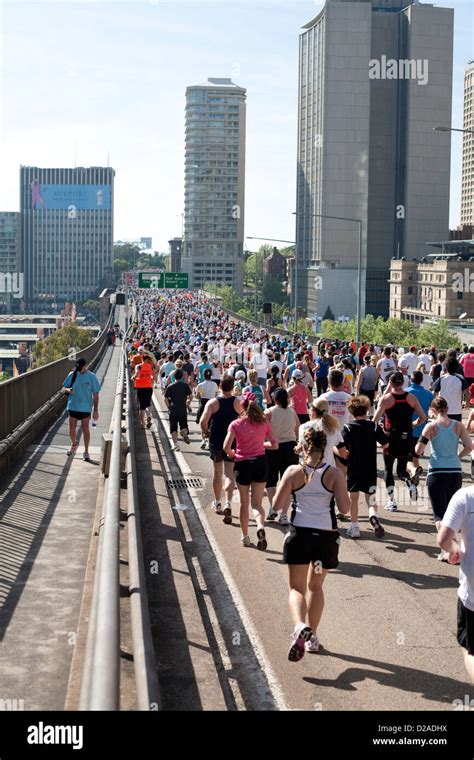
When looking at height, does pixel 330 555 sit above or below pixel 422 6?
below

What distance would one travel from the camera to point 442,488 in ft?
36.7

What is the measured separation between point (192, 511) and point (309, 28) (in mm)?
174203

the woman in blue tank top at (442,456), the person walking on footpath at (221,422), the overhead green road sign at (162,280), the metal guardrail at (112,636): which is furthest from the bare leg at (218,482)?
the overhead green road sign at (162,280)

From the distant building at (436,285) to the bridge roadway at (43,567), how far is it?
437ft

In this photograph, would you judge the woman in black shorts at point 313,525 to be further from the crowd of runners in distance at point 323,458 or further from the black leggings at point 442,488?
the black leggings at point 442,488

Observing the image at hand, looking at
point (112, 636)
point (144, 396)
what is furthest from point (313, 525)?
point (144, 396)

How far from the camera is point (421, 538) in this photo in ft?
40.2

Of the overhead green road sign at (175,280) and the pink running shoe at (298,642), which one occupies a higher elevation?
the overhead green road sign at (175,280)

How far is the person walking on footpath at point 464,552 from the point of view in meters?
6.34

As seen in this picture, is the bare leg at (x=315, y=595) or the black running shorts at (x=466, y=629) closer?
the black running shorts at (x=466, y=629)

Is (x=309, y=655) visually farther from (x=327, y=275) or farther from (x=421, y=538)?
(x=327, y=275)

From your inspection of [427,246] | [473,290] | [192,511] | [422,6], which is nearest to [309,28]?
[422,6]

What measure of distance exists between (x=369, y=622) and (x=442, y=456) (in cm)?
263
